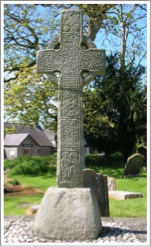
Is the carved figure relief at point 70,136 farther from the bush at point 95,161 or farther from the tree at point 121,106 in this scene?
the bush at point 95,161

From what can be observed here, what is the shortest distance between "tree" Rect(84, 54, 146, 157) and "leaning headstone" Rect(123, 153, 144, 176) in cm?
444

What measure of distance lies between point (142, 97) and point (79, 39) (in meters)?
17.3

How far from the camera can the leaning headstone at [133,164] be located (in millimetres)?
16281

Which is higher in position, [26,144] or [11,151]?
[26,144]

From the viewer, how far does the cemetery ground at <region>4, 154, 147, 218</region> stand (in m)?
8.11

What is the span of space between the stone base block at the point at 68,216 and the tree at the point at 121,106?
16.1 metres

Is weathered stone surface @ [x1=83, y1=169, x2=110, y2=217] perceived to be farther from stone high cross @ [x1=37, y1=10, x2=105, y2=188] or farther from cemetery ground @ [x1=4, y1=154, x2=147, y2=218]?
stone high cross @ [x1=37, y1=10, x2=105, y2=188]

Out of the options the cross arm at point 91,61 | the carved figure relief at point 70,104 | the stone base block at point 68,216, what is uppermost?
the cross arm at point 91,61

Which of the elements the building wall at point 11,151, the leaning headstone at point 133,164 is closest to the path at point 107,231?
the leaning headstone at point 133,164

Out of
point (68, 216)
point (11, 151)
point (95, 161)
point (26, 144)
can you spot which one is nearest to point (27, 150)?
point (26, 144)

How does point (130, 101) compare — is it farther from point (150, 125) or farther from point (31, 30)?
point (150, 125)

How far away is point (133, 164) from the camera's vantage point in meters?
16.7

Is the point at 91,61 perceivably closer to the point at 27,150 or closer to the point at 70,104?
the point at 70,104

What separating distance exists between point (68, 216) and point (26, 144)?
28.2 meters
